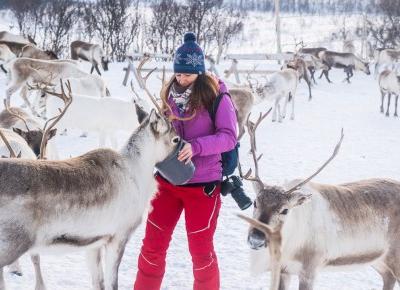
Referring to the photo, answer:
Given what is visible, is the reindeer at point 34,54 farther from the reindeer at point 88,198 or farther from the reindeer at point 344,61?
the reindeer at point 88,198

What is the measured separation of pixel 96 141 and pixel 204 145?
6438mm

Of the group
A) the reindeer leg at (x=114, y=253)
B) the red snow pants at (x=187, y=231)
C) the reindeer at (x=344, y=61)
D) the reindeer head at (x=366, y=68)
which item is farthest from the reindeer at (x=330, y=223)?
the reindeer head at (x=366, y=68)

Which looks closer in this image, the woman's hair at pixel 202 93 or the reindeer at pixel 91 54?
the woman's hair at pixel 202 93

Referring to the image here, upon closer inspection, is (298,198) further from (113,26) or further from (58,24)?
(58,24)

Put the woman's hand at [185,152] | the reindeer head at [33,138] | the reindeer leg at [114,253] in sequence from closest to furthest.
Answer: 1. the woman's hand at [185,152]
2. the reindeer leg at [114,253]
3. the reindeer head at [33,138]

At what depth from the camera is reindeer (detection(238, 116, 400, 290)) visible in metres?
3.35

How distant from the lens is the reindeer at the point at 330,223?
3350mm

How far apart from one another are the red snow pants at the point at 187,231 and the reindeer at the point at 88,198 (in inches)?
5.8

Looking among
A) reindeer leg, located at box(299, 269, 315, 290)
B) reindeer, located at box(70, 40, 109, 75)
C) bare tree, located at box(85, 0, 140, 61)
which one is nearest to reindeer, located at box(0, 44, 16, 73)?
reindeer, located at box(70, 40, 109, 75)

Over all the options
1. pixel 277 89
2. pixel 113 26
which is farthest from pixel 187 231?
pixel 113 26

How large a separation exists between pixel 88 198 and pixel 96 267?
0.70 meters

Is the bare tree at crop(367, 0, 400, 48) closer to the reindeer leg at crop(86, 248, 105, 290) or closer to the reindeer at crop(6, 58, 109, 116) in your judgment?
the reindeer at crop(6, 58, 109, 116)

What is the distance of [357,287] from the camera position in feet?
14.3

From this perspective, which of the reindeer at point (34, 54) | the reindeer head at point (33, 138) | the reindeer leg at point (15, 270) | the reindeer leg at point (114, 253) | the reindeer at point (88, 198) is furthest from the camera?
the reindeer at point (34, 54)
